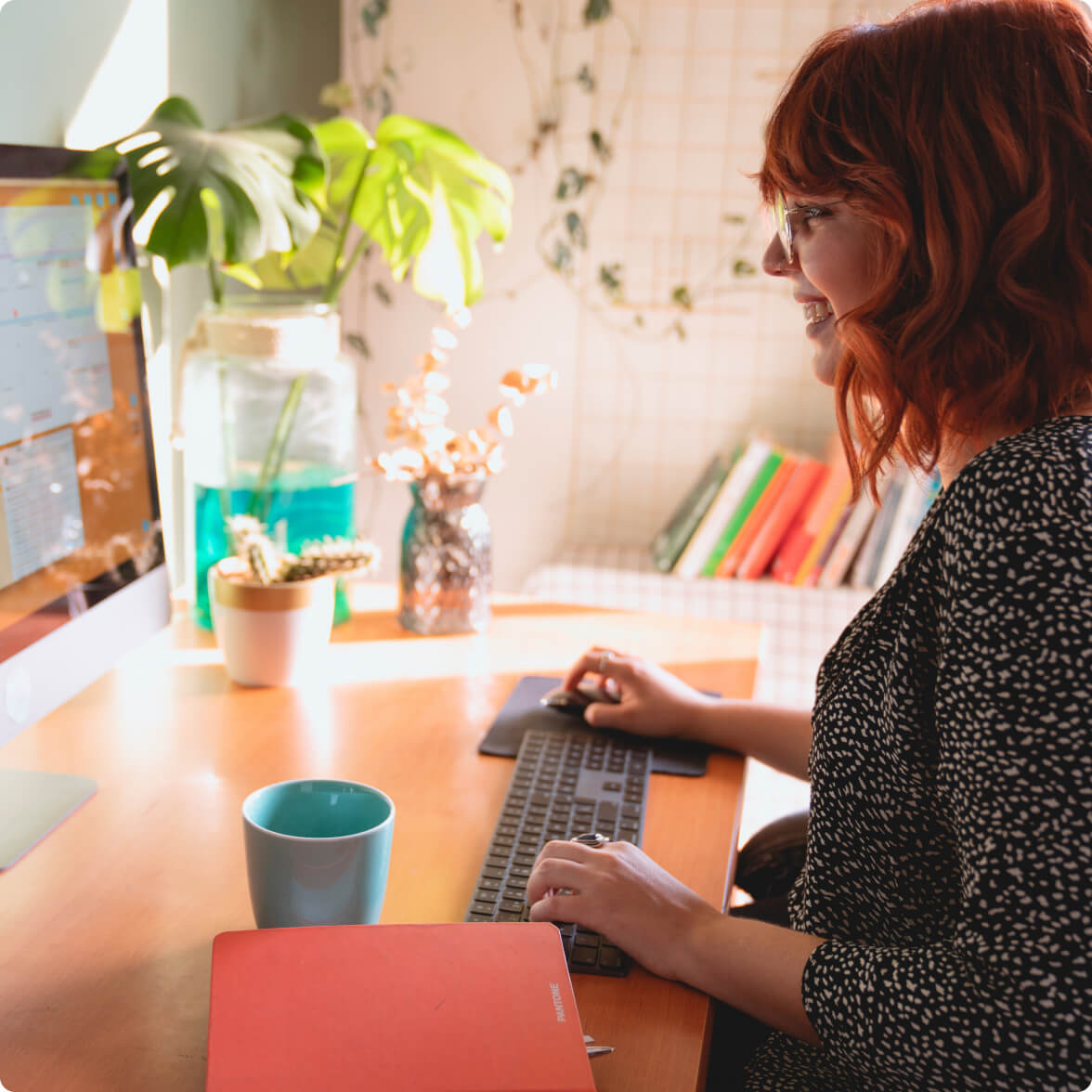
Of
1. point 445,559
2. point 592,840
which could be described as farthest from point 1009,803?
point 445,559

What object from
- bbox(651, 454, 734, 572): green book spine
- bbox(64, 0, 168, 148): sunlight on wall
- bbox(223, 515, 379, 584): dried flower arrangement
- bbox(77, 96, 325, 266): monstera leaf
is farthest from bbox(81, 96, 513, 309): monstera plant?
bbox(651, 454, 734, 572): green book spine

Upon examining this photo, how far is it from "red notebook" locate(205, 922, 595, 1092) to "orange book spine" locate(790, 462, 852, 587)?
1756 mm

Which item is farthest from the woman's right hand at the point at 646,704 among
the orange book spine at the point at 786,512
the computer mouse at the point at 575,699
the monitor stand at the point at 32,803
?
the orange book spine at the point at 786,512

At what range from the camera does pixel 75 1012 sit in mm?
679

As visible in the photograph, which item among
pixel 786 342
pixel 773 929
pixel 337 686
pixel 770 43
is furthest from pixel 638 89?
pixel 773 929

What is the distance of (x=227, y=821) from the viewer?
3.02ft

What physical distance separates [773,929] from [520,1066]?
0.22 meters

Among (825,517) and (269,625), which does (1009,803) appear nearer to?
(269,625)

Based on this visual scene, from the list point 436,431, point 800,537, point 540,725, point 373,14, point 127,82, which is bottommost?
point 800,537

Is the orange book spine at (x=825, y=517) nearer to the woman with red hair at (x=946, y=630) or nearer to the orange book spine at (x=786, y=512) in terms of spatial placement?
the orange book spine at (x=786, y=512)

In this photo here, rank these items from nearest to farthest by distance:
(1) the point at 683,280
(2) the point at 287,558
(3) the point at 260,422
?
(2) the point at 287,558 → (3) the point at 260,422 → (1) the point at 683,280

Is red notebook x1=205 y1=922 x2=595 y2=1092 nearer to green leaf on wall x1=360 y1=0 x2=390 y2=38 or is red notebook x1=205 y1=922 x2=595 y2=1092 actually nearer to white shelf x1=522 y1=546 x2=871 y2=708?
white shelf x1=522 y1=546 x2=871 y2=708

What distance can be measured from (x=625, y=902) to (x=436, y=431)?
2.44ft

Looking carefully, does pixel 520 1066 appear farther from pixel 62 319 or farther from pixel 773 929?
pixel 62 319
